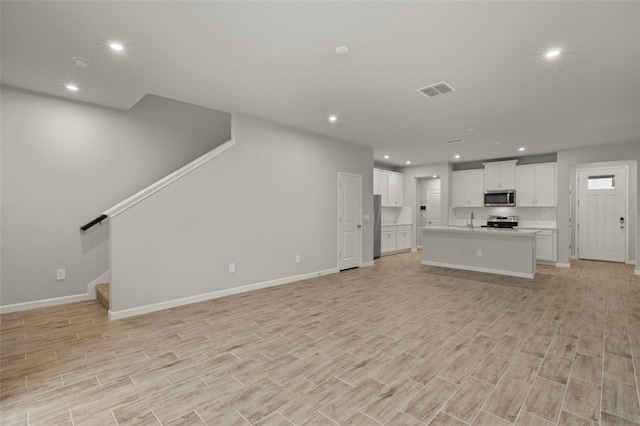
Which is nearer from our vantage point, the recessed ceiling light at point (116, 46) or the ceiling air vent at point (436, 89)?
the recessed ceiling light at point (116, 46)

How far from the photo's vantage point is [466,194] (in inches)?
349

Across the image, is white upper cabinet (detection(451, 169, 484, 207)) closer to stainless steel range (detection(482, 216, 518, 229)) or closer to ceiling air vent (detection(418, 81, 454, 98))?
stainless steel range (detection(482, 216, 518, 229))

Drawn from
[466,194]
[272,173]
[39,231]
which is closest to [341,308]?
[272,173]

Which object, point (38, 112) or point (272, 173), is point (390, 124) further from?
point (38, 112)

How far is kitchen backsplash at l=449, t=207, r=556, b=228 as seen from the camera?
7.75 m

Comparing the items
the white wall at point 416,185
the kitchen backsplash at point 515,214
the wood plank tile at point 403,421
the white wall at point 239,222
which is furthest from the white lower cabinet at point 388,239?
the wood plank tile at point 403,421

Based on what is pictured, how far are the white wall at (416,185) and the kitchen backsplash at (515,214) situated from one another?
288 millimetres

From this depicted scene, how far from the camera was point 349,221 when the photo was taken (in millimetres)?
6523

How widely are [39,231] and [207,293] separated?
2333 millimetres

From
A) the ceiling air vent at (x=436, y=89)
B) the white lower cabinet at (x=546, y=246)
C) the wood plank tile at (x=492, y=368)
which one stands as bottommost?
the wood plank tile at (x=492, y=368)

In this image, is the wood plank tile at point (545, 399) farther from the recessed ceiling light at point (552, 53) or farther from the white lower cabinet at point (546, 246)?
the white lower cabinet at point (546, 246)

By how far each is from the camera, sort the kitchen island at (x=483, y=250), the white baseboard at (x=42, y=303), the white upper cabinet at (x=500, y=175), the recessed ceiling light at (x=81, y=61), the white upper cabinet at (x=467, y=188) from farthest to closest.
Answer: the white upper cabinet at (x=467, y=188), the white upper cabinet at (x=500, y=175), the kitchen island at (x=483, y=250), the white baseboard at (x=42, y=303), the recessed ceiling light at (x=81, y=61)

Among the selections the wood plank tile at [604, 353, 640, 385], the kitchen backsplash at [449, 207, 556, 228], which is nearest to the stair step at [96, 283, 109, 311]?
the wood plank tile at [604, 353, 640, 385]

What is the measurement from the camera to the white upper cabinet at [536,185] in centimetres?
738
